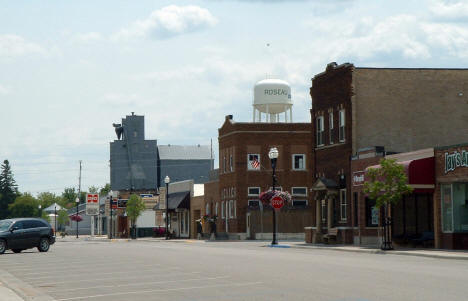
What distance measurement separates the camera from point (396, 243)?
4109 cm

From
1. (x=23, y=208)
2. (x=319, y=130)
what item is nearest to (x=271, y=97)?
(x=319, y=130)

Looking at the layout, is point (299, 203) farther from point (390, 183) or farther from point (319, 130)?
point (390, 183)

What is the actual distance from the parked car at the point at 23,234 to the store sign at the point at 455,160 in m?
19.9

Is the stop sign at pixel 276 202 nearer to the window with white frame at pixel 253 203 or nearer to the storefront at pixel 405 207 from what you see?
the storefront at pixel 405 207

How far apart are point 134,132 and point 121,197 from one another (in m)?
13.8

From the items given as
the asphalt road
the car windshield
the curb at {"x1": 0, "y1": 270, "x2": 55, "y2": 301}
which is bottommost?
the curb at {"x1": 0, "y1": 270, "x2": 55, "y2": 301}

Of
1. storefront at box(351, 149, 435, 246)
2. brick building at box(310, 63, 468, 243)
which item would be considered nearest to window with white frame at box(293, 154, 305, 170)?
brick building at box(310, 63, 468, 243)

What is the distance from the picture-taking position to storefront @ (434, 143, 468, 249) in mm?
35103

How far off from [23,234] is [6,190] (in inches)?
5048

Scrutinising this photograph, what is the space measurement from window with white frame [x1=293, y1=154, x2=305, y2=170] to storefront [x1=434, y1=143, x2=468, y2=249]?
3408 cm

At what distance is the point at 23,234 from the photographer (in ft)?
133

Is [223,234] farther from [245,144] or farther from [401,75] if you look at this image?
[401,75]

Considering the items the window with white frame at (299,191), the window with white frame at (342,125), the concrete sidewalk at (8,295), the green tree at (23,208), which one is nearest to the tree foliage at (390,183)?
the window with white frame at (342,125)

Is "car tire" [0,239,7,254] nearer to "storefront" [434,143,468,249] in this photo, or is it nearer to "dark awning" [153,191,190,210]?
"storefront" [434,143,468,249]
